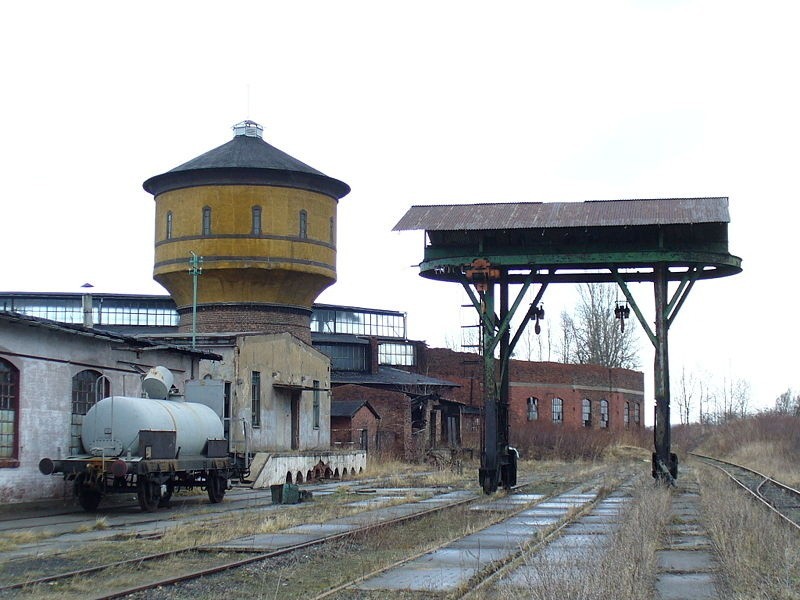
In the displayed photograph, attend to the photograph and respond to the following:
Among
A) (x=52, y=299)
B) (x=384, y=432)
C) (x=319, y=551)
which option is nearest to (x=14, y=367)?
(x=319, y=551)

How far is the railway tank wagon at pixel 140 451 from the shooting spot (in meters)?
19.5

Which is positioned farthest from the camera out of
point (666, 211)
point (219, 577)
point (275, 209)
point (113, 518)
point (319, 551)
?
point (275, 209)

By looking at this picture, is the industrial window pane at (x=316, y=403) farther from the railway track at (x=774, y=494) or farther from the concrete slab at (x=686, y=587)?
the concrete slab at (x=686, y=587)

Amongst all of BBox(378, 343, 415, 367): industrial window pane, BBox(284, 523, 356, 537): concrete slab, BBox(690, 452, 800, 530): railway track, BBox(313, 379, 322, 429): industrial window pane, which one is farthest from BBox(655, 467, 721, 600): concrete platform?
BBox(378, 343, 415, 367): industrial window pane

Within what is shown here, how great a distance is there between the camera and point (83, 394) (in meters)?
22.6

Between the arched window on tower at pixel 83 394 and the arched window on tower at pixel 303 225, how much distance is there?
13.3 metres

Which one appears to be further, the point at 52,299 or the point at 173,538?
the point at 52,299

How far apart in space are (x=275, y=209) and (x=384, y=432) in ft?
48.4

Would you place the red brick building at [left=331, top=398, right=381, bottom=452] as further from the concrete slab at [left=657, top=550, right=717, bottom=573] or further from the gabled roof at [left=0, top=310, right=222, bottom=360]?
the concrete slab at [left=657, top=550, right=717, bottom=573]

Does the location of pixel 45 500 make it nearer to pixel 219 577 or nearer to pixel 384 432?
pixel 219 577

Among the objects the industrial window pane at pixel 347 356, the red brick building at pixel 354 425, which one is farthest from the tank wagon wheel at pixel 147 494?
the industrial window pane at pixel 347 356

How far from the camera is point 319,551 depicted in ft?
43.9

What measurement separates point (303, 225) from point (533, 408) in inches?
1234

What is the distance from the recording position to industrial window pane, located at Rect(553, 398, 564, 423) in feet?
212
